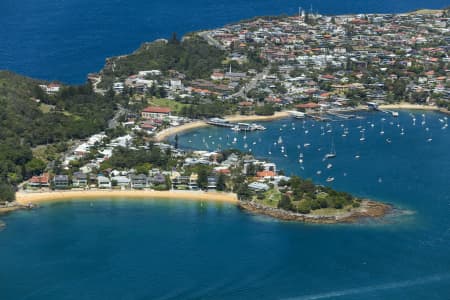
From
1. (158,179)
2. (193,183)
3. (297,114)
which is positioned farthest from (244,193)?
(297,114)

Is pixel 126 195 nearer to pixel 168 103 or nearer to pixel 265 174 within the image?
pixel 265 174

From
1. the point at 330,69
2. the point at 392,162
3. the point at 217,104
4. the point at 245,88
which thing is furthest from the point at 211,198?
the point at 330,69

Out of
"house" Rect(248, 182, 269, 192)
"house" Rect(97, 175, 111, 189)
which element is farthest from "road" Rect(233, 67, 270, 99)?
"house" Rect(97, 175, 111, 189)

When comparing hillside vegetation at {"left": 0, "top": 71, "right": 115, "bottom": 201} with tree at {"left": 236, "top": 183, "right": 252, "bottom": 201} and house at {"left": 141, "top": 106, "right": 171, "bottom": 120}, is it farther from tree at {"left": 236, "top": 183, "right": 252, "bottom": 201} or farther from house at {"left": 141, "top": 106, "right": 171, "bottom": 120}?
tree at {"left": 236, "top": 183, "right": 252, "bottom": 201}

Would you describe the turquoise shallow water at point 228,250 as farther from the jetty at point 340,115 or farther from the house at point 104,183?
the jetty at point 340,115

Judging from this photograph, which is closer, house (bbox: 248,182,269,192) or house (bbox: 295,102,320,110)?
house (bbox: 248,182,269,192)

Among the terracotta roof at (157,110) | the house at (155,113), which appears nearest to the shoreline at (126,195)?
the house at (155,113)
